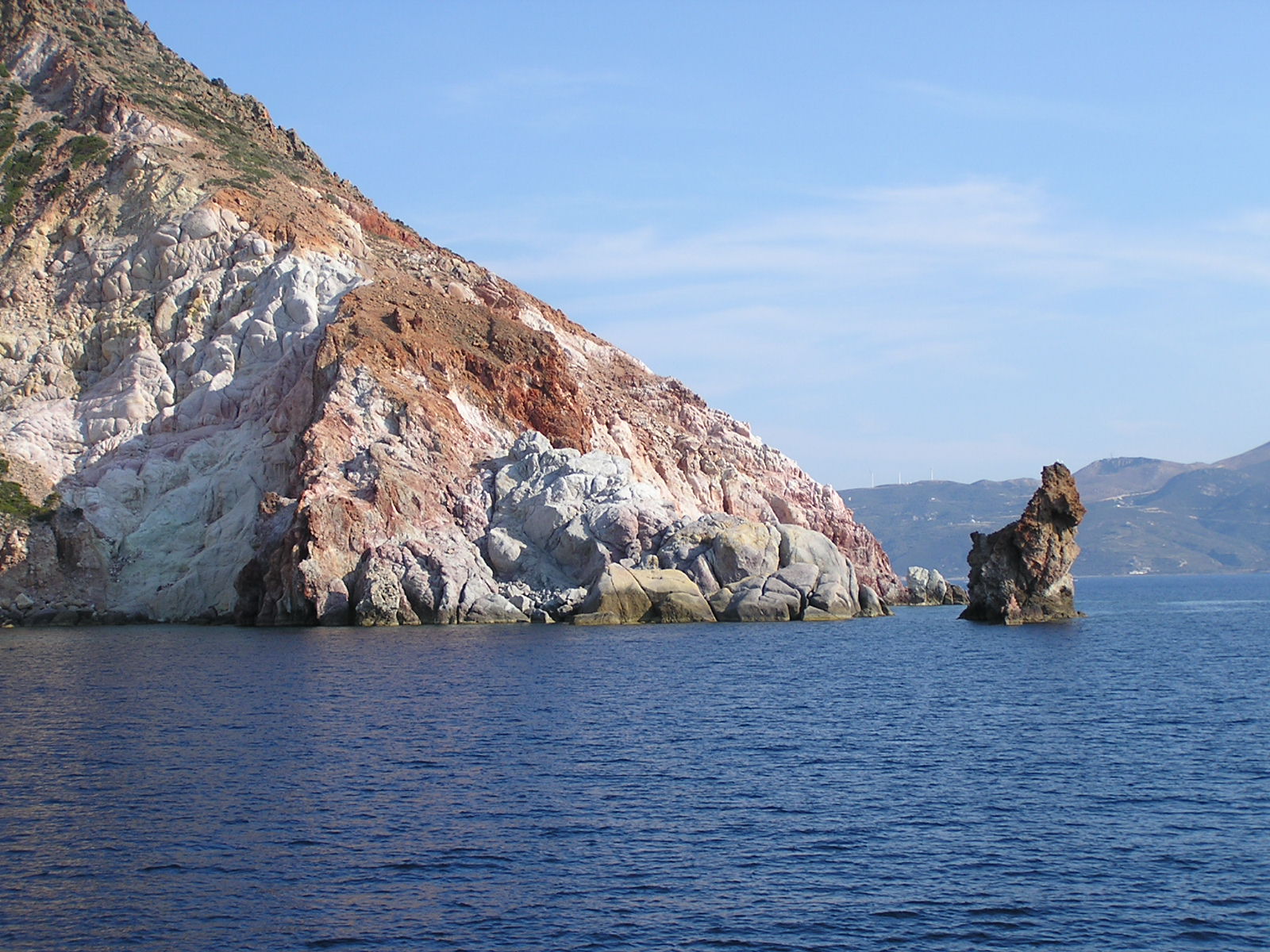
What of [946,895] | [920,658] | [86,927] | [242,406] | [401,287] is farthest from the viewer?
[401,287]

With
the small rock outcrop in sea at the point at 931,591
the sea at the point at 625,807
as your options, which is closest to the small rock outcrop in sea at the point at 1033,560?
the sea at the point at 625,807

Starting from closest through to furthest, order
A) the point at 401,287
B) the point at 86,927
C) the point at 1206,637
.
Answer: the point at 86,927 < the point at 1206,637 < the point at 401,287

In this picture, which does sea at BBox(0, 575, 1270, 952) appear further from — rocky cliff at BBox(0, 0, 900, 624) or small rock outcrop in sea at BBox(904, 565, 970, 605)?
small rock outcrop in sea at BBox(904, 565, 970, 605)

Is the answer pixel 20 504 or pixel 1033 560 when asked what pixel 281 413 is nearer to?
pixel 20 504

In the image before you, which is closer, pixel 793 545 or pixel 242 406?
pixel 793 545

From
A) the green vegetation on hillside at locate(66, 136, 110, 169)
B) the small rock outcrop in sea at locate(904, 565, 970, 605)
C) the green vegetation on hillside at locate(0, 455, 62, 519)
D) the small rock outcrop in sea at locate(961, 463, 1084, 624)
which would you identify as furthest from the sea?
the green vegetation on hillside at locate(66, 136, 110, 169)

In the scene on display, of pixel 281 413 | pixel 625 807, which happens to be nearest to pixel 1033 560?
pixel 281 413

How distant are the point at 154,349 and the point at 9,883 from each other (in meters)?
84.8

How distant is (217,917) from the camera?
24750mm

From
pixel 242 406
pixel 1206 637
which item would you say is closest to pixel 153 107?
pixel 242 406

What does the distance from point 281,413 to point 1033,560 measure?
2148 inches

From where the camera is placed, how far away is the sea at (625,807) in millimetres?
24672

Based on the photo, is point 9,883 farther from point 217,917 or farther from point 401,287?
point 401,287

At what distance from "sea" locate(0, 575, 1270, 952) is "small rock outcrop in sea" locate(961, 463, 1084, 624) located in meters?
26.2
